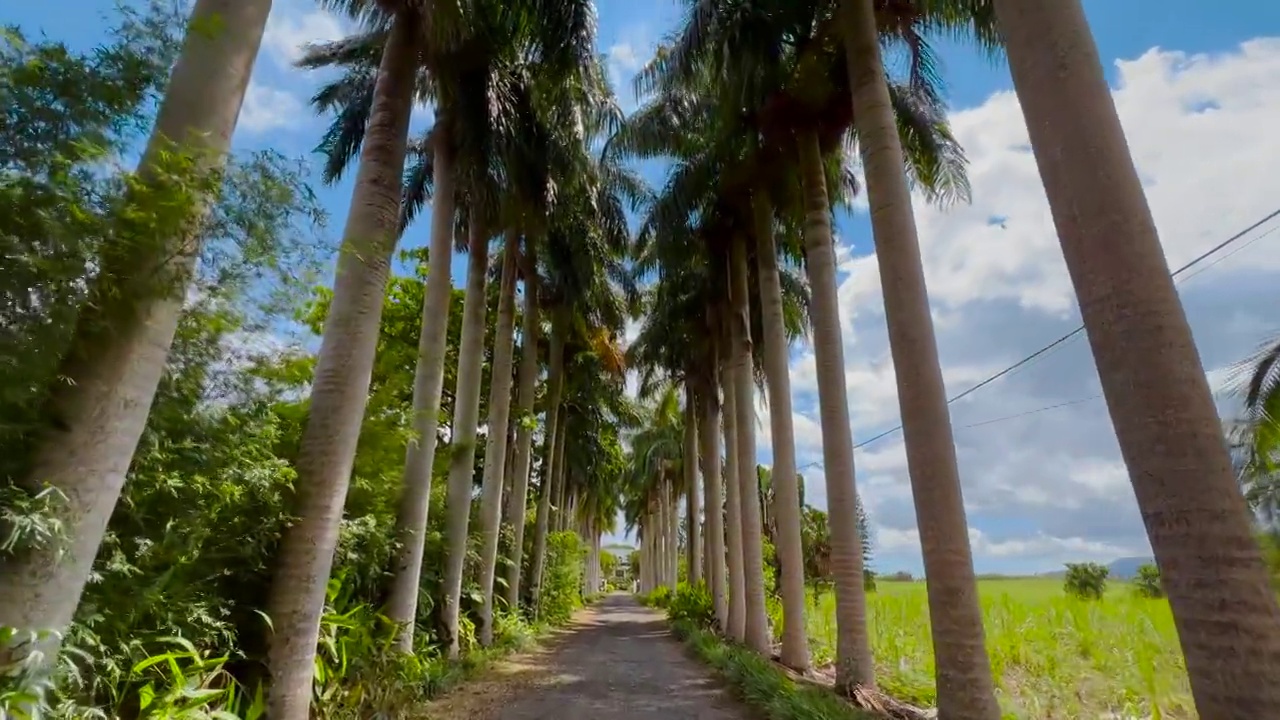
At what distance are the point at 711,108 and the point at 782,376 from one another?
5.11 metres

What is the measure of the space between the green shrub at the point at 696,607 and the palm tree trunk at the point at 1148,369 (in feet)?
54.0

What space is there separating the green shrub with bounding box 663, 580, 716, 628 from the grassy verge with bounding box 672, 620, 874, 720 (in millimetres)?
5941

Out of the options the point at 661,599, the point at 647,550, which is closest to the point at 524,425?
the point at 661,599

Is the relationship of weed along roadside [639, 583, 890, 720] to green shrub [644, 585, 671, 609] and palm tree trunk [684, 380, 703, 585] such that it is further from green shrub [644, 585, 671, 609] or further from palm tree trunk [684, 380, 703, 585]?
green shrub [644, 585, 671, 609]

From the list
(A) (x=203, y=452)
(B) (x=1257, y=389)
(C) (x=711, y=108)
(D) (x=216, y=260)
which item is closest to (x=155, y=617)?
(A) (x=203, y=452)

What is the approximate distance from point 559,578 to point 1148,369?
23.5 m

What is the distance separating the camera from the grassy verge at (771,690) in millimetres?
6840

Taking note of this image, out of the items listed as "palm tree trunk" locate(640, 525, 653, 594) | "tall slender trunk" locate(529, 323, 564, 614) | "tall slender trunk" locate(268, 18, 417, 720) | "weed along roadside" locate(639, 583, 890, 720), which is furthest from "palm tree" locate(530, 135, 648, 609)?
"palm tree trunk" locate(640, 525, 653, 594)

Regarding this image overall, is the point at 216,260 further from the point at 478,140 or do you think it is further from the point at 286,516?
the point at 478,140

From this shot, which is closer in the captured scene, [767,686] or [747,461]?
[767,686]

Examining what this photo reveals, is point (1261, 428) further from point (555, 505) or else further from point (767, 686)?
point (555, 505)

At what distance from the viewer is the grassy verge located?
22.4 ft

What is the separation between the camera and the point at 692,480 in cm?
2220

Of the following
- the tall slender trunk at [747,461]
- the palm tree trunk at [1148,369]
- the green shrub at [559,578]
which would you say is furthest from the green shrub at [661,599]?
the palm tree trunk at [1148,369]
